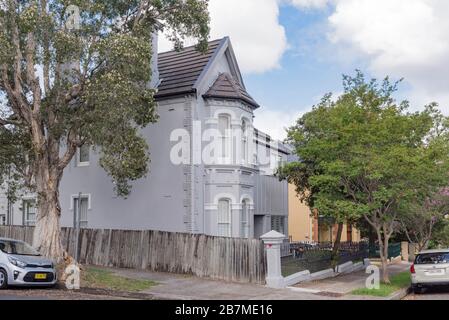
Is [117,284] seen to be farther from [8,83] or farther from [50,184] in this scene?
[8,83]

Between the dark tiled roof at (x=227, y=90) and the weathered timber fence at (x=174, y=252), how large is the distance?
21.2 ft

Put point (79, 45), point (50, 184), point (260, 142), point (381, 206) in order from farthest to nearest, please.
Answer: point (260, 142), point (381, 206), point (50, 184), point (79, 45)

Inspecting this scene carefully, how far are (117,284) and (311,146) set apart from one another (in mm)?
8767

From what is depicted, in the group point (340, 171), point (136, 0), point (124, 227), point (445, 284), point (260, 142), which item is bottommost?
point (445, 284)

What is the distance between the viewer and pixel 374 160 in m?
19.1

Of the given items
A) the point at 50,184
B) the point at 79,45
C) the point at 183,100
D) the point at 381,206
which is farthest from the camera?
the point at 183,100

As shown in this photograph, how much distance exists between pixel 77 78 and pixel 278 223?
16.8 metres

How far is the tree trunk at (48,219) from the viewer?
18.4 m

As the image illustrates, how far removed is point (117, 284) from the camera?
17.4 meters

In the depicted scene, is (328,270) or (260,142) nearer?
(328,270)

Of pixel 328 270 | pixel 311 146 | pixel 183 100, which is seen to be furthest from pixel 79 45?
pixel 328 270

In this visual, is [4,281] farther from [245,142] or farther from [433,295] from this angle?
[433,295]

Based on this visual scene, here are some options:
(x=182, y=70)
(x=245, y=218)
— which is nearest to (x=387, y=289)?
(x=245, y=218)

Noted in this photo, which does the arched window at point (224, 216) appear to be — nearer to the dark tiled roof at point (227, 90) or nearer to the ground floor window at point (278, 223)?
the dark tiled roof at point (227, 90)
